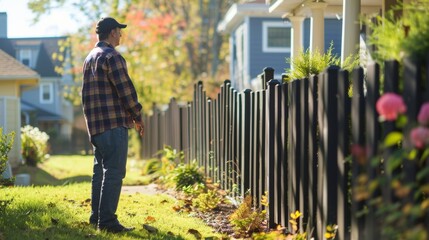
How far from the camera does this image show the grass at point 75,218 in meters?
6.21

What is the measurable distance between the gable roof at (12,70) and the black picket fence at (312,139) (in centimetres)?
1008

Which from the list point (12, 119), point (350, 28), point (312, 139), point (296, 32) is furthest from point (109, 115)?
point (12, 119)

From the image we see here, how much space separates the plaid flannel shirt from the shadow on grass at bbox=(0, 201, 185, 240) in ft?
2.86

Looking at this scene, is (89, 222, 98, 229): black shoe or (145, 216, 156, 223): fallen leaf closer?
(89, 222, 98, 229): black shoe

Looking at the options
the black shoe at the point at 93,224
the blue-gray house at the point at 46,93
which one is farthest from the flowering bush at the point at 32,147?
the blue-gray house at the point at 46,93

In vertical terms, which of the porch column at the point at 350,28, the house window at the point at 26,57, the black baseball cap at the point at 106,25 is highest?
the house window at the point at 26,57

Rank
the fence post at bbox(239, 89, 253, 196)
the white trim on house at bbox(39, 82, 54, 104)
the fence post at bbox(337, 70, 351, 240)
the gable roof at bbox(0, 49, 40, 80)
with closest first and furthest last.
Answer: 1. the fence post at bbox(337, 70, 351, 240)
2. the fence post at bbox(239, 89, 253, 196)
3. the gable roof at bbox(0, 49, 40, 80)
4. the white trim on house at bbox(39, 82, 54, 104)

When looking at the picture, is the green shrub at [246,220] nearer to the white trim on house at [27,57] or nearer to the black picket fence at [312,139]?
the black picket fence at [312,139]

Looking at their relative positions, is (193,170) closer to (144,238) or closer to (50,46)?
(144,238)

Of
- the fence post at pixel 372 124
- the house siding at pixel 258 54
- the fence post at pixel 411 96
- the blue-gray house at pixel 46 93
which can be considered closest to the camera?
the fence post at pixel 411 96

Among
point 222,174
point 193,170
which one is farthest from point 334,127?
point 193,170

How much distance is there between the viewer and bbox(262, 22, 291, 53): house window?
76.6 ft

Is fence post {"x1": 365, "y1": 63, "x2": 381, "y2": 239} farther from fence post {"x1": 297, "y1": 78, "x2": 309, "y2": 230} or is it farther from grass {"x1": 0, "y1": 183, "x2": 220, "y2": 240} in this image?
grass {"x1": 0, "y1": 183, "x2": 220, "y2": 240}

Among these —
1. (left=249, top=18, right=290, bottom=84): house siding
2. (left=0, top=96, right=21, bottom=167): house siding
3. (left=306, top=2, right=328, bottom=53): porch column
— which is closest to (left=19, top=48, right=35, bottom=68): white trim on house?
(left=249, top=18, right=290, bottom=84): house siding
